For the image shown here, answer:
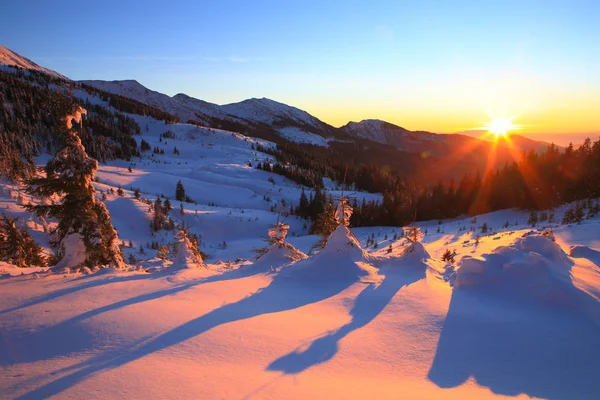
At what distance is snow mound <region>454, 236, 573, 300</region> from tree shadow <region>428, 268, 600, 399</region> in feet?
0.88

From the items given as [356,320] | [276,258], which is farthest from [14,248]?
[356,320]

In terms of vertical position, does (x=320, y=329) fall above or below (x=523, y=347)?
below

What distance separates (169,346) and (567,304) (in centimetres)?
790

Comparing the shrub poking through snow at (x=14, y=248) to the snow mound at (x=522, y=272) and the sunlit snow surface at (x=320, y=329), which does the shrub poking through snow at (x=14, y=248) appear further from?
the snow mound at (x=522, y=272)

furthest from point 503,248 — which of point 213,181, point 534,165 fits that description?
point 213,181

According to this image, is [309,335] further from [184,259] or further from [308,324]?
[184,259]

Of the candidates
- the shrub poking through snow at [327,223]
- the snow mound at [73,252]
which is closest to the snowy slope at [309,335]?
the snow mound at [73,252]

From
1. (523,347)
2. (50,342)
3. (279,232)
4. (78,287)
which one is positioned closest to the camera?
(50,342)

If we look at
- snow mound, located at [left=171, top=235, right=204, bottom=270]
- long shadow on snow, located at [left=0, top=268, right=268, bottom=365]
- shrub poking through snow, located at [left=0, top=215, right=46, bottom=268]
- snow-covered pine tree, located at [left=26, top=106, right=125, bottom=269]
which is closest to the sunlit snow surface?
long shadow on snow, located at [left=0, top=268, right=268, bottom=365]

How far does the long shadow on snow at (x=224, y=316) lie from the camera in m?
3.41

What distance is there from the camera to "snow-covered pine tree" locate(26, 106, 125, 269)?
1023cm

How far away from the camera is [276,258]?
34.7 ft

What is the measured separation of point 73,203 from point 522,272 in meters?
14.7

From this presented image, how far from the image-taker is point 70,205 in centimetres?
1059
